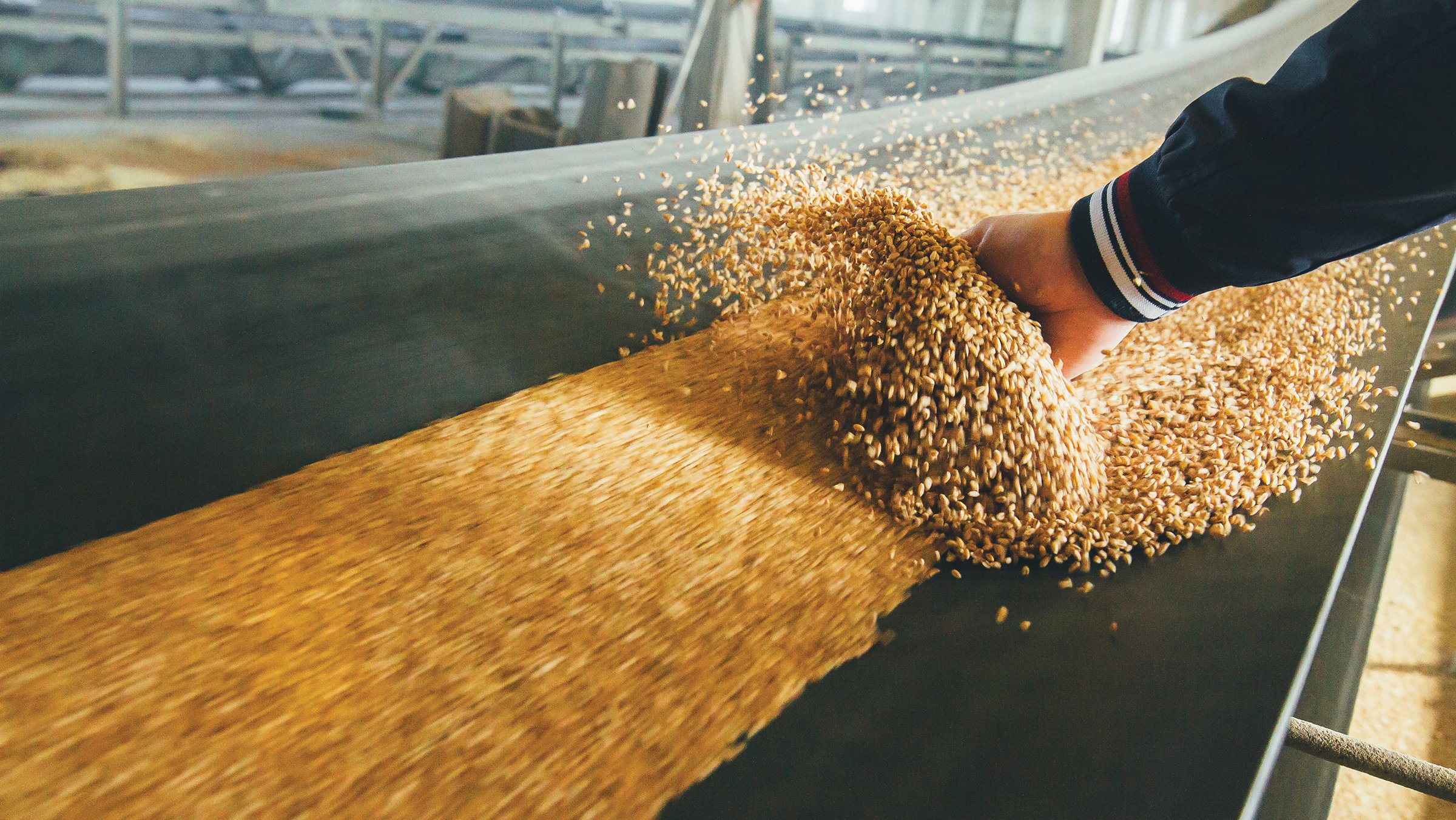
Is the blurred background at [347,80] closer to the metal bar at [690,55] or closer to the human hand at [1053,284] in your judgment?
the metal bar at [690,55]

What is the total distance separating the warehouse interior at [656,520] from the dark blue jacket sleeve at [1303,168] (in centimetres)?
18

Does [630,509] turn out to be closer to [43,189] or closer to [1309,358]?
[1309,358]

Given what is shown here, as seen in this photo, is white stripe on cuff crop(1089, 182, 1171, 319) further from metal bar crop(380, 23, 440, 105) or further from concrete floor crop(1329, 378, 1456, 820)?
metal bar crop(380, 23, 440, 105)

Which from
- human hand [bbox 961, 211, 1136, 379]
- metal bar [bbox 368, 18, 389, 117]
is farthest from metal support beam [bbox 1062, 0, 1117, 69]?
human hand [bbox 961, 211, 1136, 379]

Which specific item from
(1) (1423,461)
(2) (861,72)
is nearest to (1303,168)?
(1) (1423,461)

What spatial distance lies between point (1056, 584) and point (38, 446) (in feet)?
3.47

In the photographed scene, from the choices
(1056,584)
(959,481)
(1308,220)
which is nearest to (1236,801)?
(1056,584)

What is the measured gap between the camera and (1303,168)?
903mm

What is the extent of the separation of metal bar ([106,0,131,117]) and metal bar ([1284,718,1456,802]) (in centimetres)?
365

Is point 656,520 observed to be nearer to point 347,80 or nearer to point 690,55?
point 690,55

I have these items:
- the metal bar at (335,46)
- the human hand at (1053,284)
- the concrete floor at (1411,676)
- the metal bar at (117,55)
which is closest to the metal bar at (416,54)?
the metal bar at (335,46)

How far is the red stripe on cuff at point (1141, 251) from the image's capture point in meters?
1.04

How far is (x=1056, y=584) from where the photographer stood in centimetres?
91

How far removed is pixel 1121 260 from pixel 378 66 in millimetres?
3794
